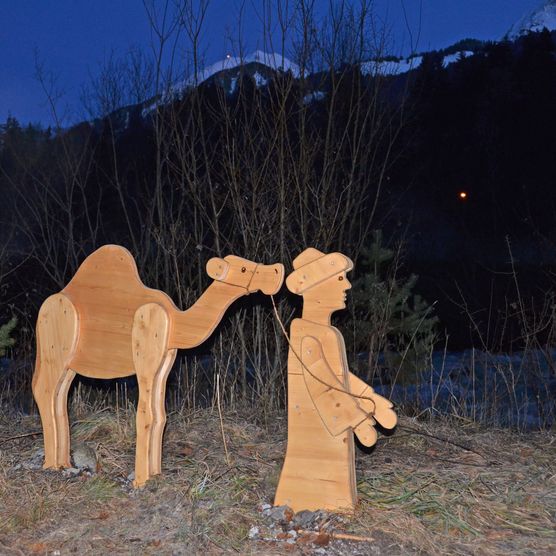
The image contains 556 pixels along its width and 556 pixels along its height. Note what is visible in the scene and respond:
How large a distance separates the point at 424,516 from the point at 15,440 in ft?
7.87

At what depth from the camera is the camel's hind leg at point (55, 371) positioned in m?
3.42

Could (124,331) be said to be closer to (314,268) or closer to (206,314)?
(206,314)

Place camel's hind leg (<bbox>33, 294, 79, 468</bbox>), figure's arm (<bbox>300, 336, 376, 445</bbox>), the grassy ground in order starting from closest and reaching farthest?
the grassy ground
figure's arm (<bbox>300, 336, 376, 445</bbox>)
camel's hind leg (<bbox>33, 294, 79, 468</bbox>)

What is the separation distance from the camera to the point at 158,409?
3.19 meters

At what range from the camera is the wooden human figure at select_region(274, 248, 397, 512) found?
284 cm

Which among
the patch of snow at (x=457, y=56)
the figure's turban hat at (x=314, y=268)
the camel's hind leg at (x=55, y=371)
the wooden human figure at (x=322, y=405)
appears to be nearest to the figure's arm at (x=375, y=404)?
the wooden human figure at (x=322, y=405)

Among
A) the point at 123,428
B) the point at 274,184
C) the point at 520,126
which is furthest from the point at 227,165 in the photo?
the point at 520,126

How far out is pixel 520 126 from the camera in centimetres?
1261

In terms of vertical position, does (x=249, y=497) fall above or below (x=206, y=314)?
below

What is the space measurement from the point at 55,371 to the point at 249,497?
1.18 m

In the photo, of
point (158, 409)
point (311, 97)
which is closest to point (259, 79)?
point (311, 97)

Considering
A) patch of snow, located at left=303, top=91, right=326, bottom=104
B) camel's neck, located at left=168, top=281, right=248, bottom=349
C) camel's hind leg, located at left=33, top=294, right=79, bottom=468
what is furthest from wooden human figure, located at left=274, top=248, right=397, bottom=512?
patch of snow, located at left=303, top=91, right=326, bottom=104

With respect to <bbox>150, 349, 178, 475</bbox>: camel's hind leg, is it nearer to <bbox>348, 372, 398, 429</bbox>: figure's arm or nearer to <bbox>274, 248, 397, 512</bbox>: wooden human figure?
<bbox>274, 248, 397, 512</bbox>: wooden human figure

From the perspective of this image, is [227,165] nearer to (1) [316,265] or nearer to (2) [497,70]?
(1) [316,265]
